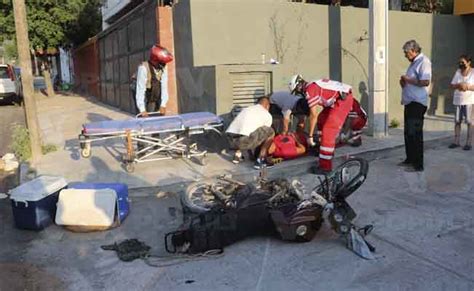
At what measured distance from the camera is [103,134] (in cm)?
702

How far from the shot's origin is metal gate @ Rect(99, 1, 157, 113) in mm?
11852

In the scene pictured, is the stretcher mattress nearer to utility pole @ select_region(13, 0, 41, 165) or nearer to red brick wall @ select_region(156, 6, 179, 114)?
utility pole @ select_region(13, 0, 41, 165)

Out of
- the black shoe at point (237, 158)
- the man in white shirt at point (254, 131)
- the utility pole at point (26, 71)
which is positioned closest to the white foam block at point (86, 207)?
the man in white shirt at point (254, 131)

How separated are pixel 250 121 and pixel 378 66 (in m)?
3.24

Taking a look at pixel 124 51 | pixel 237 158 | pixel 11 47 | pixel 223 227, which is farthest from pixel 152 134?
pixel 11 47

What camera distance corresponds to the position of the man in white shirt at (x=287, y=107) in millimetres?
7943

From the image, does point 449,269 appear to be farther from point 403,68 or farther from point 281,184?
point 403,68

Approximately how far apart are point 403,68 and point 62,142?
26.4 feet

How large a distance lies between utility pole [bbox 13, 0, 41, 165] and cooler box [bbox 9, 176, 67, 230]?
3337 mm

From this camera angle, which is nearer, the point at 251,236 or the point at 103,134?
the point at 251,236

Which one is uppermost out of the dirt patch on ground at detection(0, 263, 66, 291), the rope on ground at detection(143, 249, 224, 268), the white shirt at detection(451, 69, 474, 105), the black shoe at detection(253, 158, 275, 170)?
the white shirt at detection(451, 69, 474, 105)

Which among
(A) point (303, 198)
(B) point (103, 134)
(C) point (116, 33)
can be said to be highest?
(C) point (116, 33)

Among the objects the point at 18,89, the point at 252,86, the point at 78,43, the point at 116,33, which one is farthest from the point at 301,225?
the point at 78,43

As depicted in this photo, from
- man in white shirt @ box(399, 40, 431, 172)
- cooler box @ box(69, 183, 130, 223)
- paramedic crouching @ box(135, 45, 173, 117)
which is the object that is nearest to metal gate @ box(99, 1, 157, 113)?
paramedic crouching @ box(135, 45, 173, 117)
